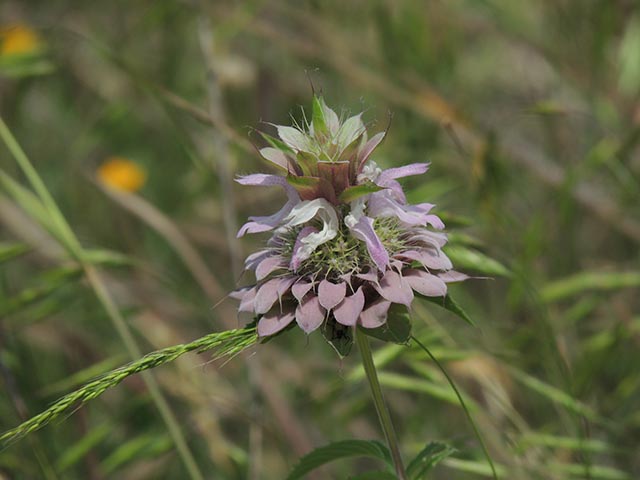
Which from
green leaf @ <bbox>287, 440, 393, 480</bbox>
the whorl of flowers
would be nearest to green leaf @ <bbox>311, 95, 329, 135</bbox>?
the whorl of flowers

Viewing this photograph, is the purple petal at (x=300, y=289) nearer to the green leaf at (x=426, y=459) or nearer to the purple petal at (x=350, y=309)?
the purple petal at (x=350, y=309)

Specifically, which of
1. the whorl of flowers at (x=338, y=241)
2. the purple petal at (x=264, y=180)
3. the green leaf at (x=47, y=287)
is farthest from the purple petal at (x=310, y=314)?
the green leaf at (x=47, y=287)

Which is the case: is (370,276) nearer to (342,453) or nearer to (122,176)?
(342,453)

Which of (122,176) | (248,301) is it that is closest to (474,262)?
(248,301)

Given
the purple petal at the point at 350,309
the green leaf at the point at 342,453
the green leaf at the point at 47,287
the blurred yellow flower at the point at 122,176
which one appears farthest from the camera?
the blurred yellow flower at the point at 122,176

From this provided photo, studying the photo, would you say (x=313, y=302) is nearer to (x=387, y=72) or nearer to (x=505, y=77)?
(x=387, y=72)
